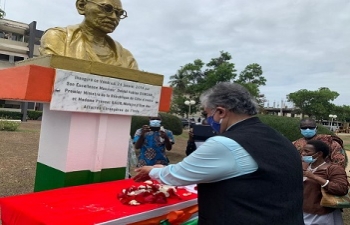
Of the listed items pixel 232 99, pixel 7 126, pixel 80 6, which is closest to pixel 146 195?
pixel 232 99

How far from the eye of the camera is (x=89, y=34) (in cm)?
253

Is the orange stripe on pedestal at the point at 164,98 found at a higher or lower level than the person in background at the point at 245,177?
higher

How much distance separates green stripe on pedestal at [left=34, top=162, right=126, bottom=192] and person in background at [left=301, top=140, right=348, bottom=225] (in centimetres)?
168

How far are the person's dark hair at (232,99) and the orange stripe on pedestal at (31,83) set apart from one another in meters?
1.09

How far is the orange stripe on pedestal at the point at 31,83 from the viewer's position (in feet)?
6.14

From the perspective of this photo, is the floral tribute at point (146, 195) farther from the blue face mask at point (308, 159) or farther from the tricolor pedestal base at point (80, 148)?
the blue face mask at point (308, 159)

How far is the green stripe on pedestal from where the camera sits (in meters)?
2.22

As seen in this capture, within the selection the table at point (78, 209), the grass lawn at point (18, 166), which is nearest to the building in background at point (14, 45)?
the grass lawn at point (18, 166)

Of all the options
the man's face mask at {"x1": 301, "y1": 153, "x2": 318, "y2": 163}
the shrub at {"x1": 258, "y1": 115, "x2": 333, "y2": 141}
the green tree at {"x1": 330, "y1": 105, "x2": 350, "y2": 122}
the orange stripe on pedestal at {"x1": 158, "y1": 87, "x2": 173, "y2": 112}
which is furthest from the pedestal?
the green tree at {"x1": 330, "y1": 105, "x2": 350, "y2": 122}

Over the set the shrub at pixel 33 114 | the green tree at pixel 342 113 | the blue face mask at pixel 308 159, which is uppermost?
the green tree at pixel 342 113

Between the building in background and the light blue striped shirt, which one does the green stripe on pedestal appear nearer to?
the light blue striped shirt

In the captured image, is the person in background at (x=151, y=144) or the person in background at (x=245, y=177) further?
the person in background at (x=151, y=144)

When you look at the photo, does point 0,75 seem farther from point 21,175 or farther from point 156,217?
point 21,175

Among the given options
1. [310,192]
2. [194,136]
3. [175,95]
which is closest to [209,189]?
[310,192]
